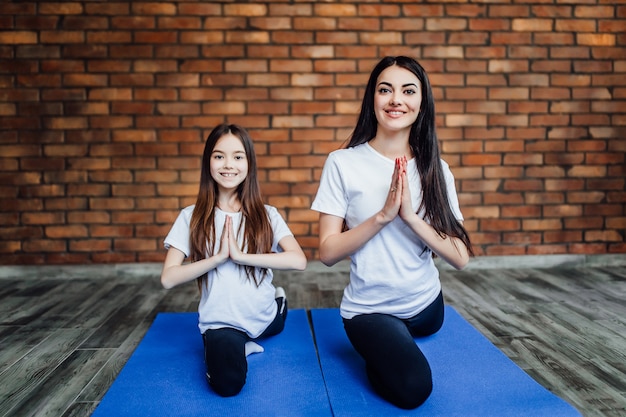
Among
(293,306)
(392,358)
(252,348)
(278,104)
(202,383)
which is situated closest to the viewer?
(392,358)

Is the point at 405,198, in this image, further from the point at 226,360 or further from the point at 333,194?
the point at 226,360

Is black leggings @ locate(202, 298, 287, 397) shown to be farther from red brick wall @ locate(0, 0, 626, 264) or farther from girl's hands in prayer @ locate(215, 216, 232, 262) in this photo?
red brick wall @ locate(0, 0, 626, 264)

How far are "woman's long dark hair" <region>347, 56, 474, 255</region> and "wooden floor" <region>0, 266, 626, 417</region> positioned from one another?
0.62m

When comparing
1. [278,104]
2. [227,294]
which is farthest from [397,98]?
[278,104]

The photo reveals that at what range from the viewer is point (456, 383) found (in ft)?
5.53

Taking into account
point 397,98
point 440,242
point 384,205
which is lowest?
point 440,242

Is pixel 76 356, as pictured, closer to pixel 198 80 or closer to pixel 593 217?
pixel 198 80

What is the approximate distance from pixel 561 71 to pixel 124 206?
336 cm

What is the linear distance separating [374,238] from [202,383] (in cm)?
81

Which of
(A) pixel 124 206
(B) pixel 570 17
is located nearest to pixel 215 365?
(A) pixel 124 206

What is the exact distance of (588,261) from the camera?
3740mm

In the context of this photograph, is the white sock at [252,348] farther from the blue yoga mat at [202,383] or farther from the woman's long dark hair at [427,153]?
the woman's long dark hair at [427,153]

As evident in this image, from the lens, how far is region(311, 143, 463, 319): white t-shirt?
1.84 meters

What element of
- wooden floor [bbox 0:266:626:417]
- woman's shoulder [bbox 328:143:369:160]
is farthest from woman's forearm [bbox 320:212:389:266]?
wooden floor [bbox 0:266:626:417]
